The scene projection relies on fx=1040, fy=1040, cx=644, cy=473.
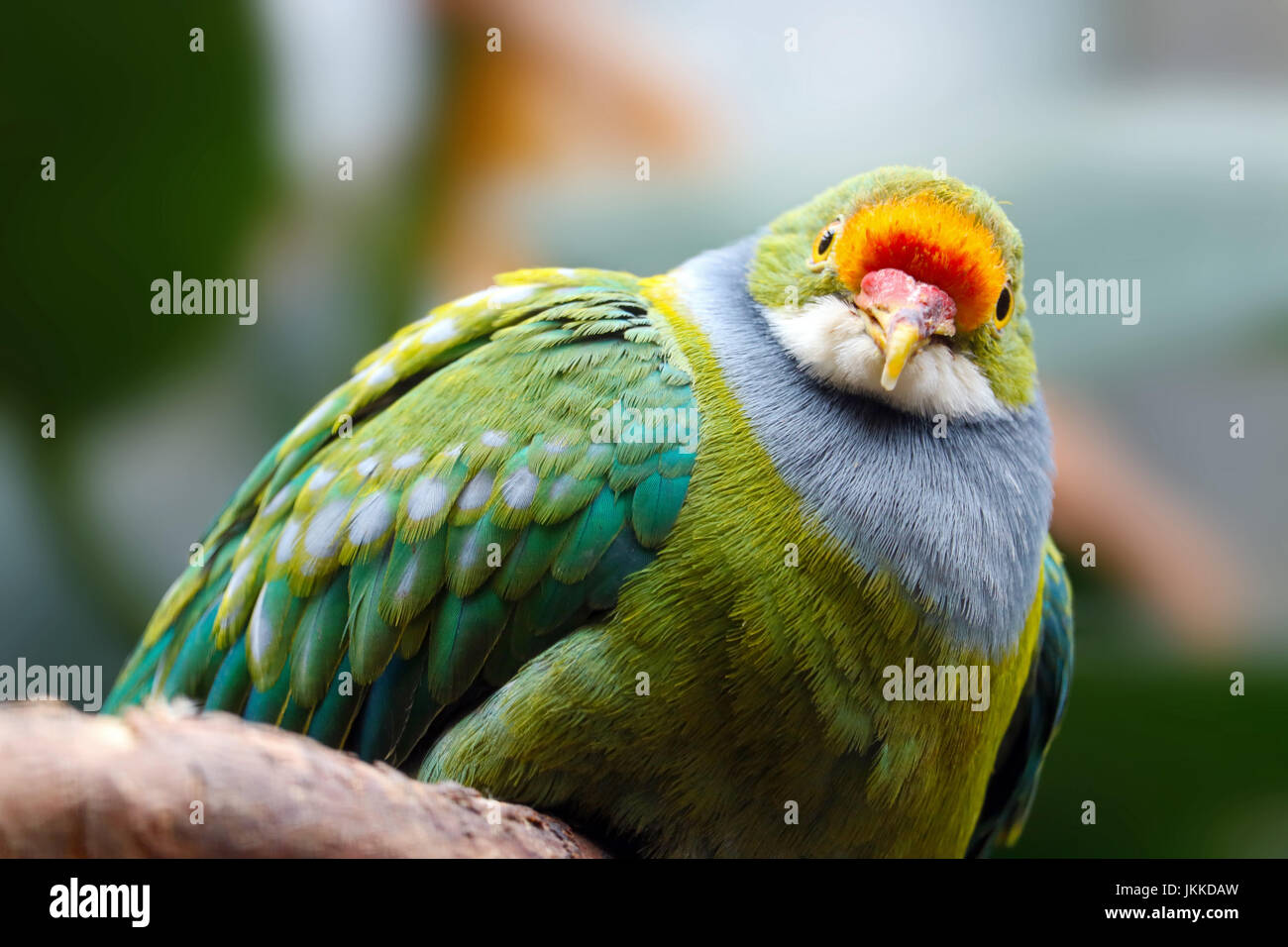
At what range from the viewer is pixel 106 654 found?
4.14m

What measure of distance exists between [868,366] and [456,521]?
3.38 ft

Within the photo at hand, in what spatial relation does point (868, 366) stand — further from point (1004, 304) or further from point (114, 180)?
point (114, 180)

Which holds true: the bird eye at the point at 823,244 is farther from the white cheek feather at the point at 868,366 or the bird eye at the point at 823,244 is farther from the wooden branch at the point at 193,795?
the wooden branch at the point at 193,795

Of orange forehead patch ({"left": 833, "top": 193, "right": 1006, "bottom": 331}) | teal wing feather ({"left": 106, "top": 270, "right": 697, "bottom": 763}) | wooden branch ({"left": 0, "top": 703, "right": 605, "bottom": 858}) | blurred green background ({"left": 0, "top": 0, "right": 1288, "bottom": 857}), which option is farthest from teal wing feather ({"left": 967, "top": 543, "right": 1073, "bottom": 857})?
wooden branch ({"left": 0, "top": 703, "right": 605, "bottom": 858})

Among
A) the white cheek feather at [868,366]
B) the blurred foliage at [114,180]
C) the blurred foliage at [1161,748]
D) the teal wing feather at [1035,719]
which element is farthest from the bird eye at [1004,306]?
the blurred foliage at [114,180]

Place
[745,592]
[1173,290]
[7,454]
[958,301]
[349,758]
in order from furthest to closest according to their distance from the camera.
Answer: [1173,290], [7,454], [958,301], [745,592], [349,758]

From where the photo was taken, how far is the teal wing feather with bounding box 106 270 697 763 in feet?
7.70

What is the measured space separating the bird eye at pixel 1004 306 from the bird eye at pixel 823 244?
1.43ft

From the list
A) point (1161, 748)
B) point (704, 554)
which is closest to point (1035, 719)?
point (1161, 748)

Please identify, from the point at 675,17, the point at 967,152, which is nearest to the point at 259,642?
the point at 675,17

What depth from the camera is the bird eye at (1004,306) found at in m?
2.59

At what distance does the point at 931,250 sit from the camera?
7.97 ft
